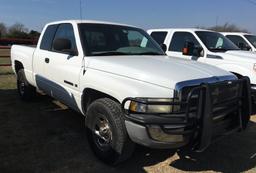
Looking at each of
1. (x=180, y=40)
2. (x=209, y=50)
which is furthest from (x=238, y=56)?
(x=180, y=40)

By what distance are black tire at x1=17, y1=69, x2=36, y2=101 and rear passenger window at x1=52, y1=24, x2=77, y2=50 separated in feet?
6.28

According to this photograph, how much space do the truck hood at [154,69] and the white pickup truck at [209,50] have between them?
2.52 meters

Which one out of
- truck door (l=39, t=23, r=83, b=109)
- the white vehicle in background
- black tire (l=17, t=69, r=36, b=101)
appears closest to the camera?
truck door (l=39, t=23, r=83, b=109)

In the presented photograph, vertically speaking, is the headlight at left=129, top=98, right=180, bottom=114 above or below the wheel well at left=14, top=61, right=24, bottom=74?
above

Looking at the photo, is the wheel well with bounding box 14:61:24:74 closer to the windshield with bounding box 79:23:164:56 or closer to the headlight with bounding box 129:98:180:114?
the windshield with bounding box 79:23:164:56

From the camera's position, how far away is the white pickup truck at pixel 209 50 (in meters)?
7.15

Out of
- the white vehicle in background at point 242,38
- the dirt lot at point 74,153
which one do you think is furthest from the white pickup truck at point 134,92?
the white vehicle in background at point 242,38

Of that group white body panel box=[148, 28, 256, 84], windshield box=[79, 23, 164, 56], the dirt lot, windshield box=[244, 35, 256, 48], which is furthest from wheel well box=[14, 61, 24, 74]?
windshield box=[244, 35, 256, 48]

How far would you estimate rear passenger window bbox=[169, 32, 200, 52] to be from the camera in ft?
27.0

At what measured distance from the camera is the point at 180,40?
336 inches

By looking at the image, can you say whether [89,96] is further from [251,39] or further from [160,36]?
[251,39]

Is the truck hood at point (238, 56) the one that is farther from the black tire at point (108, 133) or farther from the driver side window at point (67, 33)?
the black tire at point (108, 133)

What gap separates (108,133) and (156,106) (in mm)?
917

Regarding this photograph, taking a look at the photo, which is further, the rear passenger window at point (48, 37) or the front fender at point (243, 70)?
the front fender at point (243, 70)
